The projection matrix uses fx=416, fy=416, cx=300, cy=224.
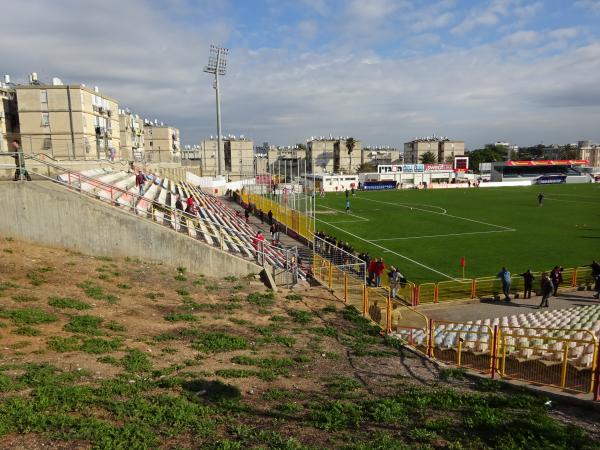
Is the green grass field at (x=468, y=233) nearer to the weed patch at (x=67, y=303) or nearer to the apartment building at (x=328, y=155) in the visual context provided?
the weed patch at (x=67, y=303)

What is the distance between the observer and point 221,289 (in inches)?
565

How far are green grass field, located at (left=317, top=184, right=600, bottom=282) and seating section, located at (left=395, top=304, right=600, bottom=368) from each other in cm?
787

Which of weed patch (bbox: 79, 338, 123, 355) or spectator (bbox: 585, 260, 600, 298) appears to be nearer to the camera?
weed patch (bbox: 79, 338, 123, 355)

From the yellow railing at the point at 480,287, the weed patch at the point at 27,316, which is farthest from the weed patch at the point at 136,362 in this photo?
the yellow railing at the point at 480,287

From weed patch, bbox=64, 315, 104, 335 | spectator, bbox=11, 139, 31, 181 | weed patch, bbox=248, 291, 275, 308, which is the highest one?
spectator, bbox=11, 139, 31, 181

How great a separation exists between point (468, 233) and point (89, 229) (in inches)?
1164

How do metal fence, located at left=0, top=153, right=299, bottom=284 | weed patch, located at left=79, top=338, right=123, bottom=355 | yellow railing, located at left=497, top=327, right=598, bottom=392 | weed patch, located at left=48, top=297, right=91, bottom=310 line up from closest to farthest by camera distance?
1. weed patch, located at left=79, top=338, right=123, bottom=355
2. yellow railing, located at left=497, top=327, right=598, bottom=392
3. weed patch, located at left=48, top=297, right=91, bottom=310
4. metal fence, located at left=0, top=153, right=299, bottom=284

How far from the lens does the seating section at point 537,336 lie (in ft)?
31.4

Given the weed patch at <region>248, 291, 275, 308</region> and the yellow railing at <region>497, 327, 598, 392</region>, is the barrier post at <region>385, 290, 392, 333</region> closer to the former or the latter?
the yellow railing at <region>497, 327, 598, 392</region>

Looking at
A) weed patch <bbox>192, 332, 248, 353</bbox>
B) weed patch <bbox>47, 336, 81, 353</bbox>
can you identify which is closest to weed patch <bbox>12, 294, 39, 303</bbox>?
weed patch <bbox>47, 336, 81, 353</bbox>

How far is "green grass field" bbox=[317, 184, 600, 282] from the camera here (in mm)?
25070

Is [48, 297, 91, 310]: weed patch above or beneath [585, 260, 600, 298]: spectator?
above

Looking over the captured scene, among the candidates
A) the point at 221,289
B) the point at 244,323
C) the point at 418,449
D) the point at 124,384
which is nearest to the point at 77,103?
the point at 221,289

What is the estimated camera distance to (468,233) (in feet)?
114
